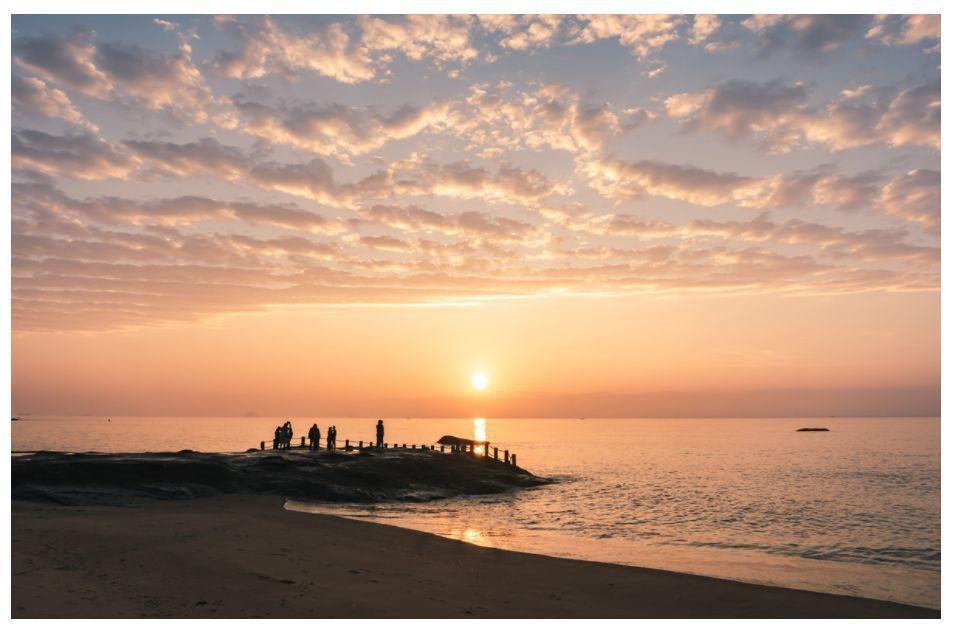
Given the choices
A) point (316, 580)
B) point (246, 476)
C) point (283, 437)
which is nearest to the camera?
point (316, 580)

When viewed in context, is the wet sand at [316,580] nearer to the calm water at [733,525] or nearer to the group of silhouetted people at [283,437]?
the calm water at [733,525]

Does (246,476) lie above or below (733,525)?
above

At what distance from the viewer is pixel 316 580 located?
16.0 meters

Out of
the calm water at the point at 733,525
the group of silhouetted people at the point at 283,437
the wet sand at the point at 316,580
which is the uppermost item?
the wet sand at the point at 316,580

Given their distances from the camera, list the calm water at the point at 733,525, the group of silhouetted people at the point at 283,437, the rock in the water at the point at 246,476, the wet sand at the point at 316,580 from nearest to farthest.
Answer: the wet sand at the point at 316,580 < the calm water at the point at 733,525 < the rock in the water at the point at 246,476 < the group of silhouetted people at the point at 283,437

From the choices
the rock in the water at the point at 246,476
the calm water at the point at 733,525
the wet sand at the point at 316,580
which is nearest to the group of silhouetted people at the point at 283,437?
the rock in the water at the point at 246,476

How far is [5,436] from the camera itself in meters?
11.3

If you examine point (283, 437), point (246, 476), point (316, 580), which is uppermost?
point (316, 580)

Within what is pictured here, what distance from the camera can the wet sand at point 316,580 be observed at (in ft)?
43.8

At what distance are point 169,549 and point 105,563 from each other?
7.56 feet

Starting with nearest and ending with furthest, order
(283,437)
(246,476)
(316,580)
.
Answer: (316,580)
(246,476)
(283,437)

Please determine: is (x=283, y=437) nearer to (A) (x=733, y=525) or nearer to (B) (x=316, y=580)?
(A) (x=733, y=525)

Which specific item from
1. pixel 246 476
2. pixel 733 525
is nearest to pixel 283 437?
pixel 246 476

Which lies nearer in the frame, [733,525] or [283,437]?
[733,525]
